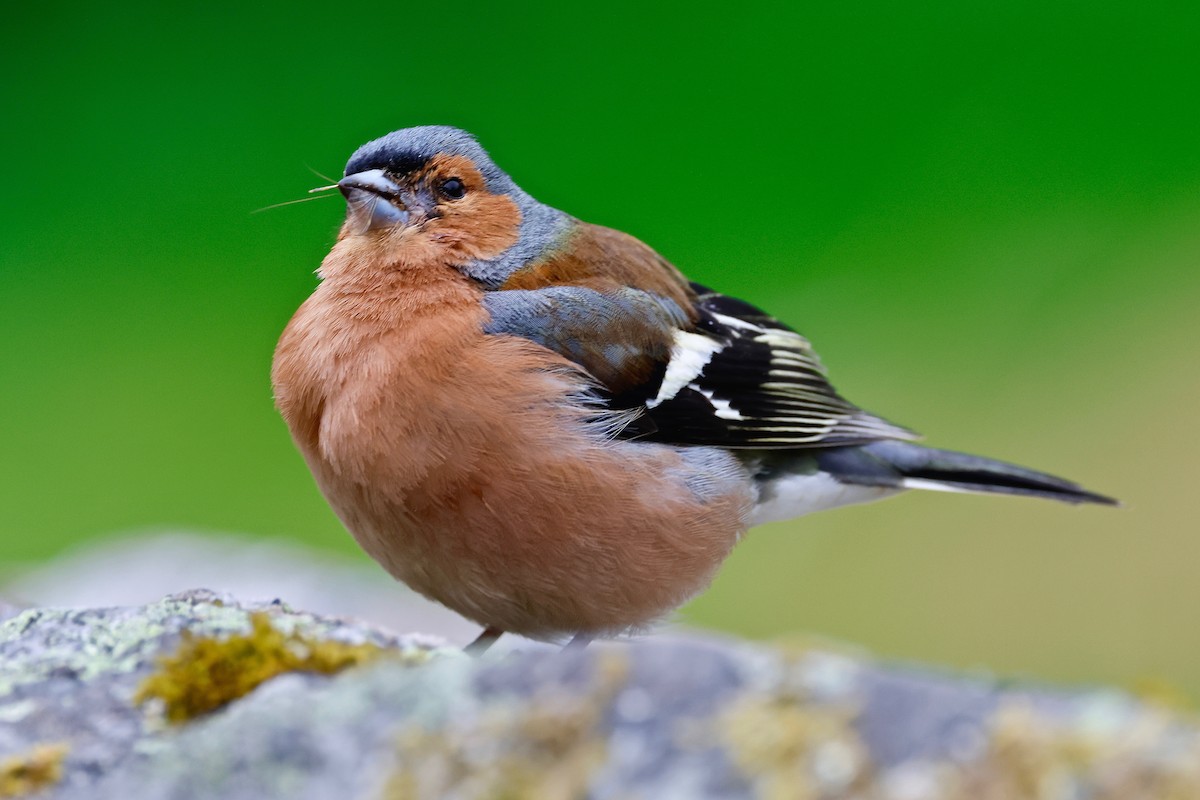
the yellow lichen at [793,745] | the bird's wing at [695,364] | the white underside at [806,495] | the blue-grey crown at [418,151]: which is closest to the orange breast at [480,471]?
the bird's wing at [695,364]

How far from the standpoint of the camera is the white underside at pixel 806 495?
172 inches

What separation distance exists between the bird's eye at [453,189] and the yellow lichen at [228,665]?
172cm

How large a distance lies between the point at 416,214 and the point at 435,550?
43.3 inches

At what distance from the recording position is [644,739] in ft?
6.24

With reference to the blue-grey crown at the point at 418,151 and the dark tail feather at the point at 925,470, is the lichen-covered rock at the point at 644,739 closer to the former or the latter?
the blue-grey crown at the point at 418,151

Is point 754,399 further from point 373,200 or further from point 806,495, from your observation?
point 373,200

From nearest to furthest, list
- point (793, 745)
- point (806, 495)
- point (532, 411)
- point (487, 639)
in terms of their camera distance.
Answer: point (793, 745), point (532, 411), point (487, 639), point (806, 495)

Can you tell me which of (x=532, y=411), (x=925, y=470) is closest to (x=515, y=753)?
(x=532, y=411)

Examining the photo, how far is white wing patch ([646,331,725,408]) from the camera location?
398 cm

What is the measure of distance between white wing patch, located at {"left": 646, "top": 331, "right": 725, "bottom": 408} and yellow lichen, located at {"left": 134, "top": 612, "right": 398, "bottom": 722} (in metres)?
1.53

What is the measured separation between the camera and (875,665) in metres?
2.11

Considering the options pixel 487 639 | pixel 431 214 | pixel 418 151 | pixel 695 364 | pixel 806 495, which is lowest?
pixel 487 639

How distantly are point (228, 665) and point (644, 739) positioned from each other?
0.97 m

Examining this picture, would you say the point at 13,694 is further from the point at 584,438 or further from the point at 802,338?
the point at 802,338
